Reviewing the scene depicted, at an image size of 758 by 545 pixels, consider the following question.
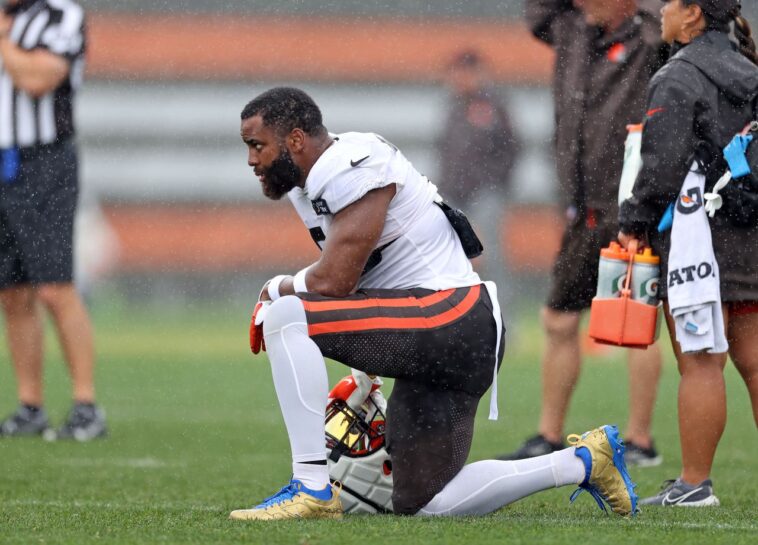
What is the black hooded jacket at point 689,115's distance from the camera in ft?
14.3

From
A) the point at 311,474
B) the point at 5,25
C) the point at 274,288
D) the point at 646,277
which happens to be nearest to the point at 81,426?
the point at 5,25

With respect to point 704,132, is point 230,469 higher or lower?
lower

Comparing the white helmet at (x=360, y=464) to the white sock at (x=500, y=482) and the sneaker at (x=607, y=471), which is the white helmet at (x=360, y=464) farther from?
the sneaker at (x=607, y=471)

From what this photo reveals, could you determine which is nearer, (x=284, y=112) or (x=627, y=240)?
(x=284, y=112)

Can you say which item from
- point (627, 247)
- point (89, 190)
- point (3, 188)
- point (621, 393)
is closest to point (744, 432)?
point (621, 393)

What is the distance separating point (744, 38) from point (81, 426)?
11.1 ft

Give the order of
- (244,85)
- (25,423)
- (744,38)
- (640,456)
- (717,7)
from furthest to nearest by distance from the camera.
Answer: (244,85) → (25,423) → (640,456) → (744,38) → (717,7)

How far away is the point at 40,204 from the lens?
21.7 feet

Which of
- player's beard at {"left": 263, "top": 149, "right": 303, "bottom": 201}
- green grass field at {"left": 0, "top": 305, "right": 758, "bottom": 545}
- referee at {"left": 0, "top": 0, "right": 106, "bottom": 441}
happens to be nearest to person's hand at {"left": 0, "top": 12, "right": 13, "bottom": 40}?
referee at {"left": 0, "top": 0, "right": 106, "bottom": 441}

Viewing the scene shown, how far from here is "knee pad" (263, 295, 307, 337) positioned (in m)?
3.96

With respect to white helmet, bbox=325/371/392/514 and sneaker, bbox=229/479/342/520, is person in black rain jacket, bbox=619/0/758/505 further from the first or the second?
sneaker, bbox=229/479/342/520

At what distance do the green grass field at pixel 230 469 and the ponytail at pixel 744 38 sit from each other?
1.42m

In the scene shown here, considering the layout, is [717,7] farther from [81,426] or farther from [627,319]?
[81,426]

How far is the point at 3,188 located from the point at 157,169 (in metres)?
14.1
